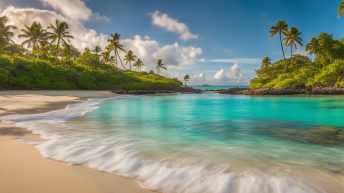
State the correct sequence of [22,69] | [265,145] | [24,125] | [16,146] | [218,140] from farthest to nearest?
[22,69] < [24,125] < [218,140] < [265,145] < [16,146]

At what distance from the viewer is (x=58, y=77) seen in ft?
163

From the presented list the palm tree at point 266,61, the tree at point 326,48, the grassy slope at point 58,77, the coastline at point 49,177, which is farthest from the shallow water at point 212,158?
the palm tree at point 266,61

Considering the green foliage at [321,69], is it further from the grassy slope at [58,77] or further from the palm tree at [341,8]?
the grassy slope at [58,77]

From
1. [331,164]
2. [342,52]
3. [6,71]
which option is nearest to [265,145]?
[331,164]

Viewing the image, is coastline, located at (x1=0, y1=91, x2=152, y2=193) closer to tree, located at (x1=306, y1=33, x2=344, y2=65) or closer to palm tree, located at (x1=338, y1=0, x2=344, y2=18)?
palm tree, located at (x1=338, y1=0, x2=344, y2=18)

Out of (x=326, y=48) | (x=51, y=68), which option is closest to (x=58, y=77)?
(x=51, y=68)

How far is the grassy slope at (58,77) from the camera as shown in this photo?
4117cm

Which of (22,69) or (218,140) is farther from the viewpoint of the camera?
(22,69)

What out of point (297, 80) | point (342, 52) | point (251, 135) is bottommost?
point (251, 135)

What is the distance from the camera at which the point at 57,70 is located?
166ft

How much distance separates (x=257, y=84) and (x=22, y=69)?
50.3 m

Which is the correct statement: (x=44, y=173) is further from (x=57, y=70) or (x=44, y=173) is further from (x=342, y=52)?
(x=342, y=52)

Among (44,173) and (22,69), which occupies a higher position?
(22,69)

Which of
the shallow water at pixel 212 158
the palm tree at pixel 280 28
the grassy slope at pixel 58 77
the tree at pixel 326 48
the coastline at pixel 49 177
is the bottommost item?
the shallow water at pixel 212 158
